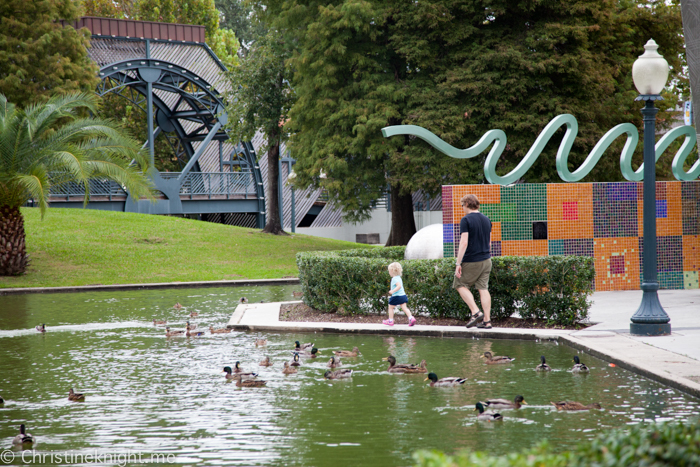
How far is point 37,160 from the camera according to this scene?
71.4 feet

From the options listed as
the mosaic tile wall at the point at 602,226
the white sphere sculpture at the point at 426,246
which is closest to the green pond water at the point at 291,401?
the white sphere sculpture at the point at 426,246

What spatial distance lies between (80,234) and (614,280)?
67.4 feet

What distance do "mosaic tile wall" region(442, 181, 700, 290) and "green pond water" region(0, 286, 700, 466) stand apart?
5.48 meters

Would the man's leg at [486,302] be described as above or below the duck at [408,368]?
above

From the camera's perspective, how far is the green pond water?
5609 mm

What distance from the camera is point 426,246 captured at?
16.5 meters

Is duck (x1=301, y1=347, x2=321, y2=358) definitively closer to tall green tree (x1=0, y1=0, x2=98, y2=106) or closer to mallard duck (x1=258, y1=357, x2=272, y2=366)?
mallard duck (x1=258, y1=357, x2=272, y2=366)

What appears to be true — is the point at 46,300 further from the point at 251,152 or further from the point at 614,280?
the point at 251,152

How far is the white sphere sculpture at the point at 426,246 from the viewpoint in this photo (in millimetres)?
16328

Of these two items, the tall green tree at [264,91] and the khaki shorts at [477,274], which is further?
the tall green tree at [264,91]

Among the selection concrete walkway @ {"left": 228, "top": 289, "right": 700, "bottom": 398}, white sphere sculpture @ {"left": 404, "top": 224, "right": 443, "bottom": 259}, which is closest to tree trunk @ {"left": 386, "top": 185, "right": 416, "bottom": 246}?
white sphere sculpture @ {"left": 404, "top": 224, "right": 443, "bottom": 259}

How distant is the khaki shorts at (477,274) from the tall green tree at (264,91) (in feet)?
64.8

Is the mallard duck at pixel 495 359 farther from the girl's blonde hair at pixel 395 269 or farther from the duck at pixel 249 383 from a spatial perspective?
the girl's blonde hair at pixel 395 269

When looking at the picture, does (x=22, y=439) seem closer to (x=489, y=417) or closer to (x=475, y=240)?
(x=489, y=417)
